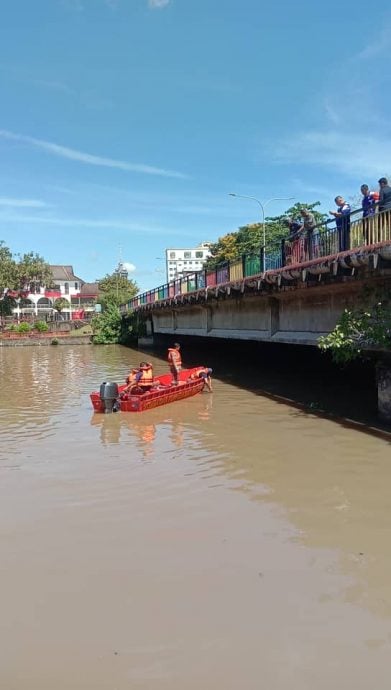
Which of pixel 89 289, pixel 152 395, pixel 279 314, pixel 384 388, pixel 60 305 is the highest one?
pixel 89 289

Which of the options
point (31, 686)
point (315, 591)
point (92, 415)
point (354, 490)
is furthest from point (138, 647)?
point (92, 415)

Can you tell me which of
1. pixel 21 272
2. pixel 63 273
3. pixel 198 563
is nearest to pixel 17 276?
pixel 21 272

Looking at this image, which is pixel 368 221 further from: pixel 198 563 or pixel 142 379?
pixel 198 563

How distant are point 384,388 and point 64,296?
101m

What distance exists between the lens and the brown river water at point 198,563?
4.32 metres

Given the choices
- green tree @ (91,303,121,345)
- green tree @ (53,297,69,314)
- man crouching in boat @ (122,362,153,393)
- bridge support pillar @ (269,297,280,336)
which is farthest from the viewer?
green tree @ (53,297,69,314)

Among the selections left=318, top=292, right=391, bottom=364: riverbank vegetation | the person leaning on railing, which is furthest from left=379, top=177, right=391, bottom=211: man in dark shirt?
left=318, top=292, right=391, bottom=364: riverbank vegetation

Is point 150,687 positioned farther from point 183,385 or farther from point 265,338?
point 265,338

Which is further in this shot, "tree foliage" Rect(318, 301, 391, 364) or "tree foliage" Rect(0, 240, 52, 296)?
"tree foliage" Rect(0, 240, 52, 296)

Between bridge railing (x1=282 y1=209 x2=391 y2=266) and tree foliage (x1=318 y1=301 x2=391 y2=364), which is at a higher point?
bridge railing (x1=282 y1=209 x2=391 y2=266)

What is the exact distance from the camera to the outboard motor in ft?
50.0

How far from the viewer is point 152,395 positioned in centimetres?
1612

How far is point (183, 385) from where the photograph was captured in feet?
58.4

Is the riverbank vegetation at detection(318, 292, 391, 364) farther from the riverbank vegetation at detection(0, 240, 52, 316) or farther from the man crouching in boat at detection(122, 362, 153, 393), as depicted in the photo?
the riverbank vegetation at detection(0, 240, 52, 316)
